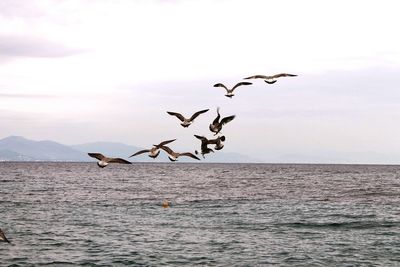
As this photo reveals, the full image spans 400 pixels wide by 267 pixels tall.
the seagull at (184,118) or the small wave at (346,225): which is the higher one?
the seagull at (184,118)

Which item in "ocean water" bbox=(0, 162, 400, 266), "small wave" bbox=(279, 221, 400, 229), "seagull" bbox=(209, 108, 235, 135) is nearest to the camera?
"seagull" bbox=(209, 108, 235, 135)

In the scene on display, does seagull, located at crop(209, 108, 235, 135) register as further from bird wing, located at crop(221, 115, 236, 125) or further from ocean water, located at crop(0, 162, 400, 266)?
ocean water, located at crop(0, 162, 400, 266)

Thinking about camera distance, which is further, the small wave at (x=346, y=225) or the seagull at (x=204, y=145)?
the small wave at (x=346, y=225)

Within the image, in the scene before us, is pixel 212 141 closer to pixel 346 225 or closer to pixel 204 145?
pixel 204 145

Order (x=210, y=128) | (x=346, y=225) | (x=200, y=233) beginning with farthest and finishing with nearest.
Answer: (x=346, y=225) < (x=200, y=233) < (x=210, y=128)

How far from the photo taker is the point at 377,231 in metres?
46.3

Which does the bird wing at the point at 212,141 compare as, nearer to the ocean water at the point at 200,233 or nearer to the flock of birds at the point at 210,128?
the flock of birds at the point at 210,128

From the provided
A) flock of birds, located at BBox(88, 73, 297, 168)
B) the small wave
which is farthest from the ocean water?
flock of birds, located at BBox(88, 73, 297, 168)

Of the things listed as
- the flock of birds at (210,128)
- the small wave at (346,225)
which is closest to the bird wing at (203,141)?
the flock of birds at (210,128)

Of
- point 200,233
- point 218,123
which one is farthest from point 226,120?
point 200,233

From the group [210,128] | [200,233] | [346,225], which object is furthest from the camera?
[346,225]

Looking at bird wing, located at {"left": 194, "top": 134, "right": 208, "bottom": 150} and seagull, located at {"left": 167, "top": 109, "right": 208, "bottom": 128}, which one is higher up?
seagull, located at {"left": 167, "top": 109, "right": 208, "bottom": 128}

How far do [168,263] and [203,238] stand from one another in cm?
941

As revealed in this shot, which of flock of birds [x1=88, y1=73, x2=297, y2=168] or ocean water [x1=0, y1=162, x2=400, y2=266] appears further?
ocean water [x1=0, y1=162, x2=400, y2=266]
